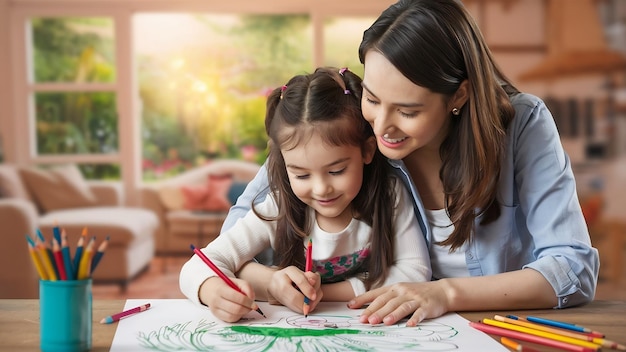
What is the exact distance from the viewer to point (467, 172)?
4.06 feet

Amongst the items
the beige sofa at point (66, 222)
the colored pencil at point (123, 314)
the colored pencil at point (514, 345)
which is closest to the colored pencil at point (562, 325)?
the colored pencil at point (514, 345)

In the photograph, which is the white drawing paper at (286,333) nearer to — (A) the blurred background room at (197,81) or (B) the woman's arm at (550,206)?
(B) the woman's arm at (550,206)

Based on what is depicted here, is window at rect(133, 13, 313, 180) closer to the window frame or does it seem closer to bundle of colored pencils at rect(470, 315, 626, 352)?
the window frame

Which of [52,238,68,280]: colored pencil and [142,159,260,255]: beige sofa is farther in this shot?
[142,159,260,255]: beige sofa

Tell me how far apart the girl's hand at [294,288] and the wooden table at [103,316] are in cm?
25

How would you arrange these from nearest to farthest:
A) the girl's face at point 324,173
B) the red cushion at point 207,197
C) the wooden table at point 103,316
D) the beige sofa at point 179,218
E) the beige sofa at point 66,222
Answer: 1. the wooden table at point 103,316
2. the girl's face at point 324,173
3. the beige sofa at point 66,222
4. the beige sofa at point 179,218
5. the red cushion at point 207,197

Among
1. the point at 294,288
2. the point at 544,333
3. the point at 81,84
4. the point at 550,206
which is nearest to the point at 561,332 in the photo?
the point at 544,333

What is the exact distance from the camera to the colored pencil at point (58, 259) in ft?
2.83

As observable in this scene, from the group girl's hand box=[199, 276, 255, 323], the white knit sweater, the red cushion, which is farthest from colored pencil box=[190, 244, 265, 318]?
the red cushion

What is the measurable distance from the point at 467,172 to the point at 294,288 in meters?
0.37

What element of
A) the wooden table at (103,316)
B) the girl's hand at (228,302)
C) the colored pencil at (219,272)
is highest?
the colored pencil at (219,272)

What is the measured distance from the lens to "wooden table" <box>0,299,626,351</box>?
3.15 ft

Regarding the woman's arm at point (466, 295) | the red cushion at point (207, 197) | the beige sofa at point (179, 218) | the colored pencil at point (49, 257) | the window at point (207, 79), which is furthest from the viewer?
the window at point (207, 79)

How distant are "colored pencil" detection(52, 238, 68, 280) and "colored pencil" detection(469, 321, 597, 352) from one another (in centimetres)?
59
